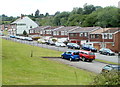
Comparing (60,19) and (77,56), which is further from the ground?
(60,19)

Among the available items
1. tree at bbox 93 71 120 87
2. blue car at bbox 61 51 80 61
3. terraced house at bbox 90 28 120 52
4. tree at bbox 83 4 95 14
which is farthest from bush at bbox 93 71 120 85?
tree at bbox 83 4 95 14

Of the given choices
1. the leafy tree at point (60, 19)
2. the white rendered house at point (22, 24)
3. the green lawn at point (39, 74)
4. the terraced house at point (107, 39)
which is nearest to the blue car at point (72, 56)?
the green lawn at point (39, 74)

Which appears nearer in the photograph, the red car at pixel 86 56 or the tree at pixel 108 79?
the tree at pixel 108 79

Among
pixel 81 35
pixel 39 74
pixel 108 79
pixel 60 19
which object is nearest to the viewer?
pixel 108 79

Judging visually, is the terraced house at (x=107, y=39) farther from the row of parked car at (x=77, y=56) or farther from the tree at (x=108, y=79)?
the tree at (x=108, y=79)

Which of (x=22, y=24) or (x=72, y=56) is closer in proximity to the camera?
(x=72, y=56)

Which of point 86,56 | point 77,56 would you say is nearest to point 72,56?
point 77,56

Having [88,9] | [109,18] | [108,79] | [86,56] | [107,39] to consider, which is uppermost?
[88,9]

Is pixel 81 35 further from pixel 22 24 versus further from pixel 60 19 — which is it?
pixel 60 19

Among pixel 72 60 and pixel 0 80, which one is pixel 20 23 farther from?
pixel 0 80

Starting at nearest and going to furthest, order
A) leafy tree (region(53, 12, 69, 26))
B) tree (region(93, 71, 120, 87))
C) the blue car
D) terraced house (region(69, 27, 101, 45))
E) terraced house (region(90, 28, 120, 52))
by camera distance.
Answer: tree (region(93, 71, 120, 87)) → the blue car → terraced house (region(90, 28, 120, 52)) → terraced house (region(69, 27, 101, 45)) → leafy tree (region(53, 12, 69, 26))

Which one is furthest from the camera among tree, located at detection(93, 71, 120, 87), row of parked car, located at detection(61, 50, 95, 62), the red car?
the red car

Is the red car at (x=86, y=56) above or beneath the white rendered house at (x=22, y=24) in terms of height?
beneath

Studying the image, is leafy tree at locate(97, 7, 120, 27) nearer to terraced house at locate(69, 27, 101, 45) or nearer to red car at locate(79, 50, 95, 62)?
terraced house at locate(69, 27, 101, 45)
